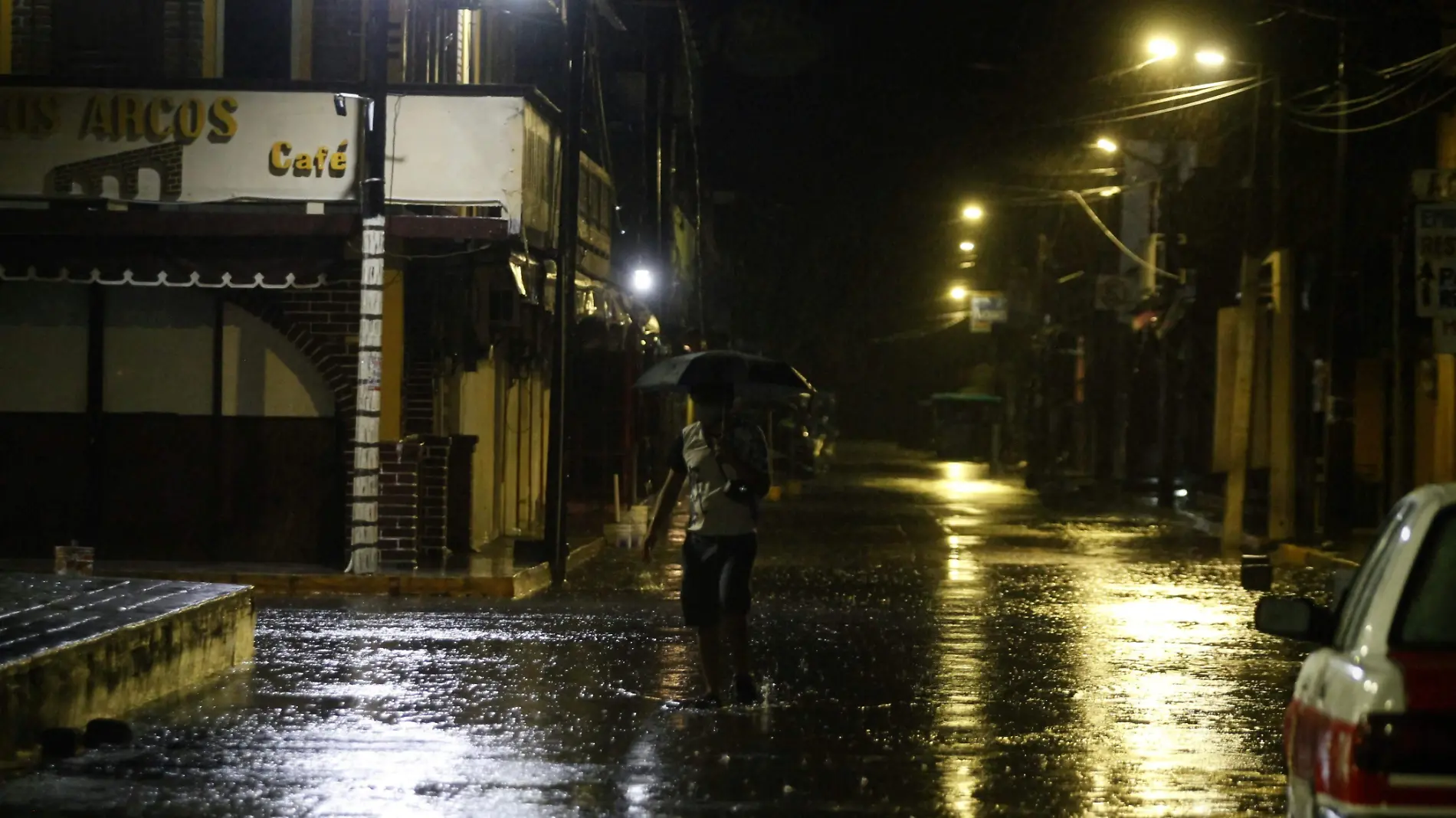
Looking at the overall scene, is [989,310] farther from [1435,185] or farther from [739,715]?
[739,715]

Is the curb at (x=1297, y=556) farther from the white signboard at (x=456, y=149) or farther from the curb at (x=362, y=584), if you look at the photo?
the white signboard at (x=456, y=149)

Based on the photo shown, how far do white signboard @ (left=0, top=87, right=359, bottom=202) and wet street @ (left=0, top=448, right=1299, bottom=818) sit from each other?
4542 mm

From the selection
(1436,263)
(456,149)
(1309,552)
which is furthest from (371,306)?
(1309,552)

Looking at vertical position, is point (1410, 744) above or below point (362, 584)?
above

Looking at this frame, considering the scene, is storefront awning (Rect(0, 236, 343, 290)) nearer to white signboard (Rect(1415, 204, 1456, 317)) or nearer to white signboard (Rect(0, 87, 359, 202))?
white signboard (Rect(0, 87, 359, 202))

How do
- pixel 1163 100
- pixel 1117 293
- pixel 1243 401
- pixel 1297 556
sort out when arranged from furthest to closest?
pixel 1117 293
pixel 1163 100
pixel 1243 401
pixel 1297 556

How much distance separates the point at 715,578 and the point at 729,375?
1.64m

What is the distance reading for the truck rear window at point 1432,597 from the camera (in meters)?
5.08

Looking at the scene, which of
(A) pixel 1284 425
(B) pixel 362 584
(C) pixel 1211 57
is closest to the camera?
(B) pixel 362 584

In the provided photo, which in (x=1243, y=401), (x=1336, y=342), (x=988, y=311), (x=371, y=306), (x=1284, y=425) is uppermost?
(x=988, y=311)

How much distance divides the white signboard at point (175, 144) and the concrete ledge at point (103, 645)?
20.9ft

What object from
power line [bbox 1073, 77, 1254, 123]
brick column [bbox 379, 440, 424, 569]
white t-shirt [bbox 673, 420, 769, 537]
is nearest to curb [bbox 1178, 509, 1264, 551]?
power line [bbox 1073, 77, 1254, 123]

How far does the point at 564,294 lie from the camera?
1981 centimetres

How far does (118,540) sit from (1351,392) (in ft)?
54.1
